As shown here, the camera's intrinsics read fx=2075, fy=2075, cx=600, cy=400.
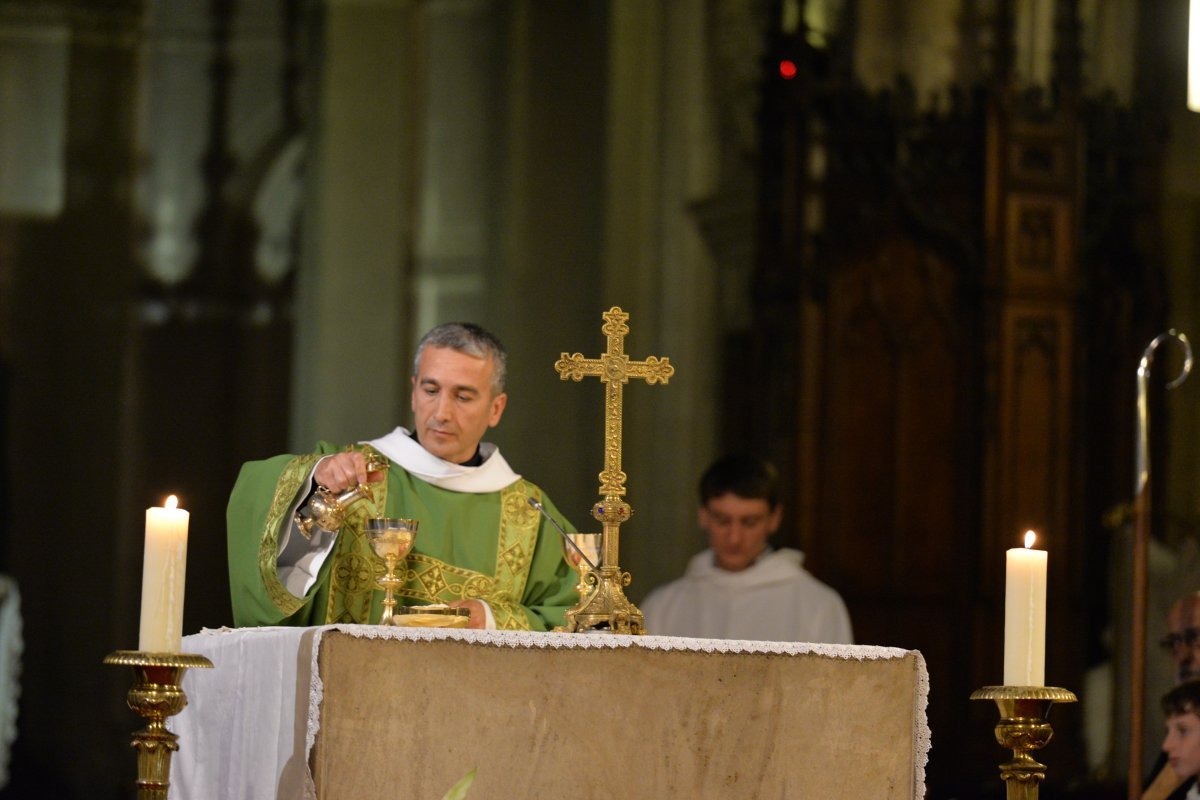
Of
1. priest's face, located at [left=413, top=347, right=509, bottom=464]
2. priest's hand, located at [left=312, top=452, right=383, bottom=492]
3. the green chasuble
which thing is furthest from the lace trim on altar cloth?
priest's face, located at [left=413, top=347, right=509, bottom=464]

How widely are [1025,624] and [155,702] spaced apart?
5.12ft

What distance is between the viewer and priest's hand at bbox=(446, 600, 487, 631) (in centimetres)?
421

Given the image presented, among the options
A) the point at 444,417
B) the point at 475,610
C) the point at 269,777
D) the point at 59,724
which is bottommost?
the point at 59,724

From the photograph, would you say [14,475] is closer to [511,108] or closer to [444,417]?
[511,108]

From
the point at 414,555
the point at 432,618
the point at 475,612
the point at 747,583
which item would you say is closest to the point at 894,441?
the point at 747,583

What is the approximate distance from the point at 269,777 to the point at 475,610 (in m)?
0.73

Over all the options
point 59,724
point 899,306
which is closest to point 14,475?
point 59,724

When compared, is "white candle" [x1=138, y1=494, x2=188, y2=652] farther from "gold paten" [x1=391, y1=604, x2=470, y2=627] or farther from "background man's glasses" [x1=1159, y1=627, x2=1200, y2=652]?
"background man's glasses" [x1=1159, y1=627, x2=1200, y2=652]

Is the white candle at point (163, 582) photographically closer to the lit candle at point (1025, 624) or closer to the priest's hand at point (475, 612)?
the priest's hand at point (475, 612)

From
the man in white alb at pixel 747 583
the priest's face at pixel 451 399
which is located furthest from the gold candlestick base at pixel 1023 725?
the man in white alb at pixel 747 583

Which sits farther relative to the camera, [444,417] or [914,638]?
[914,638]

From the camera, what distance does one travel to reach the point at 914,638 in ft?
27.1

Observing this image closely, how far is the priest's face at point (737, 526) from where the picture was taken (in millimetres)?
6879

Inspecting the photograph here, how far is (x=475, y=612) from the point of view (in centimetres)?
426
